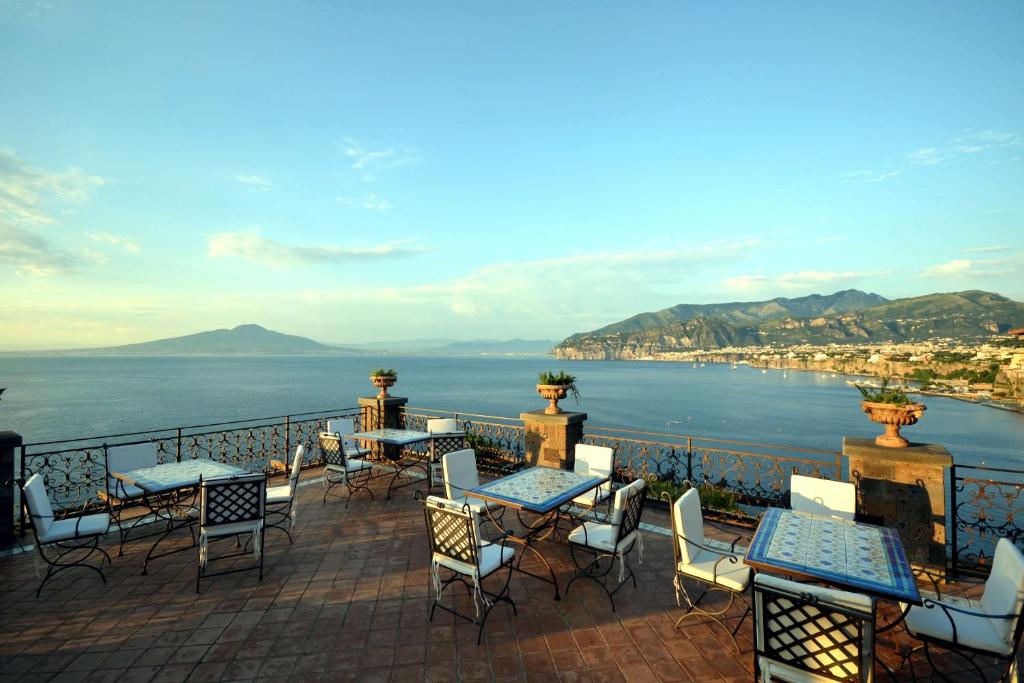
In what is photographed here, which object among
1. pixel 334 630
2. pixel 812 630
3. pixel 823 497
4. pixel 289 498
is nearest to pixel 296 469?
pixel 289 498

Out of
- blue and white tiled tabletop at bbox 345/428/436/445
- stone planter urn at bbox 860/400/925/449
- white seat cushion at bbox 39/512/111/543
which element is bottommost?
white seat cushion at bbox 39/512/111/543

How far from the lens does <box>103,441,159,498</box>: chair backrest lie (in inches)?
211

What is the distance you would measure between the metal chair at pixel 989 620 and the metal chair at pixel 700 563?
0.97m

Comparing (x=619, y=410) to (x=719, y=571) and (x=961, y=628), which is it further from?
(x=961, y=628)

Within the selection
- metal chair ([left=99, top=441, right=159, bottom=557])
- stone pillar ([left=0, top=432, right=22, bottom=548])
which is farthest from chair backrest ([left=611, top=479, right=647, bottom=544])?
stone pillar ([left=0, top=432, right=22, bottom=548])

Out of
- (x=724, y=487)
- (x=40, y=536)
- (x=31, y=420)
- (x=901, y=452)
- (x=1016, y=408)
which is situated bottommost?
(x=1016, y=408)

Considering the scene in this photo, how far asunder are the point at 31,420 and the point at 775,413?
69.5 m

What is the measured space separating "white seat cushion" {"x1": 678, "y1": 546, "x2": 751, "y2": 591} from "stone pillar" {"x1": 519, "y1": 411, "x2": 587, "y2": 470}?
3.38m

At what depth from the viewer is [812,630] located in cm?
227

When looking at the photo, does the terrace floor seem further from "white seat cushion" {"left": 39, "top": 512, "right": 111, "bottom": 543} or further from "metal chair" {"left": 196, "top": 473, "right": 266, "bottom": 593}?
"white seat cushion" {"left": 39, "top": 512, "right": 111, "bottom": 543}

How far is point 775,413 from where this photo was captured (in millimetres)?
51000

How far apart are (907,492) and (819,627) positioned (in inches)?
128

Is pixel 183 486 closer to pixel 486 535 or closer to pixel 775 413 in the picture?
pixel 486 535

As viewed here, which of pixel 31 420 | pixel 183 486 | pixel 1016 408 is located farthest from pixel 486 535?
pixel 1016 408
